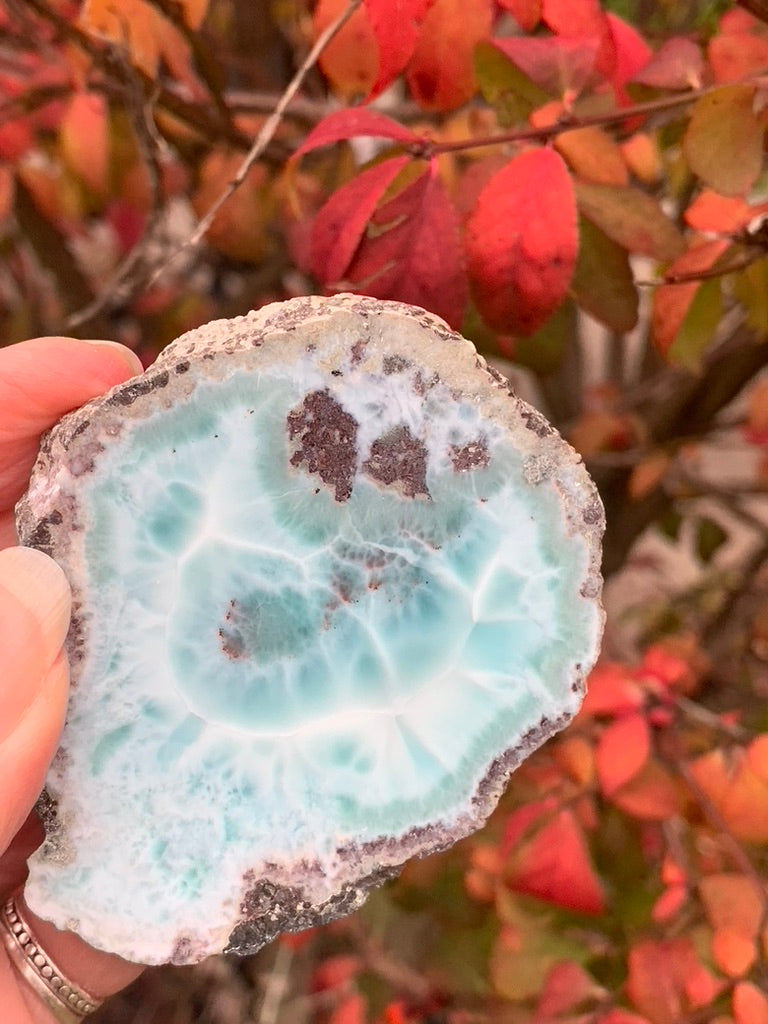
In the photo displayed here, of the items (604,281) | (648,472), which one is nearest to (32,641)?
(604,281)

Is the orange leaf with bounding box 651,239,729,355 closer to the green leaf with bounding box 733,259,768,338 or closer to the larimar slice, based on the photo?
the green leaf with bounding box 733,259,768,338

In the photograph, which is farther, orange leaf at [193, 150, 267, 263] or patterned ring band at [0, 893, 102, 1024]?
orange leaf at [193, 150, 267, 263]

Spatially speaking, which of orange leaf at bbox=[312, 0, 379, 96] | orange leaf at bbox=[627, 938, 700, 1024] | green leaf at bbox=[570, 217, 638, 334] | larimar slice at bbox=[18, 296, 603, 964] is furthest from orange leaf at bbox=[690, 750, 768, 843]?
orange leaf at bbox=[312, 0, 379, 96]

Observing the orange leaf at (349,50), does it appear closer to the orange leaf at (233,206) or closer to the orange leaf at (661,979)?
the orange leaf at (233,206)

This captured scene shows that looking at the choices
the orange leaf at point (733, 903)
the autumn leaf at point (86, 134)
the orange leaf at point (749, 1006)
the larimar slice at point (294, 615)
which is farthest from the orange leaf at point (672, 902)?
the autumn leaf at point (86, 134)

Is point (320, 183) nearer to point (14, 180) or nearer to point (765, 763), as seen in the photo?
point (14, 180)

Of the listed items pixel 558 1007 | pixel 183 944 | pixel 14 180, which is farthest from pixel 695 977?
pixel 14 180
